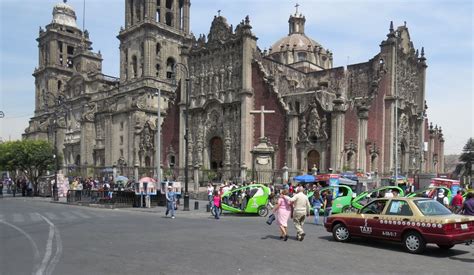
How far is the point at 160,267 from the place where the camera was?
8758mm

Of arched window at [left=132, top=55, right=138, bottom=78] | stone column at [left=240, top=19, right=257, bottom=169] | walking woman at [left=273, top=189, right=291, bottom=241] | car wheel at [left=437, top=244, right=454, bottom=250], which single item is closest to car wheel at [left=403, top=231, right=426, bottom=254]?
car wheel at [left=437, top=244, right=454, bottom=250]

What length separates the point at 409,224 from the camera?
10656 millimetres

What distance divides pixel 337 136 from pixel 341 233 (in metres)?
24.2

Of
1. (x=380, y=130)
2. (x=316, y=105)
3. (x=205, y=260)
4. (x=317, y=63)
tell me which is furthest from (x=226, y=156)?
(x=205, y=260)

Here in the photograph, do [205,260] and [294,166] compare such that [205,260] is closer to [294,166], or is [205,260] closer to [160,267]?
[160,267]

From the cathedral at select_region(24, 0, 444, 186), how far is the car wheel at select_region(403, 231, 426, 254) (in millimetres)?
16017

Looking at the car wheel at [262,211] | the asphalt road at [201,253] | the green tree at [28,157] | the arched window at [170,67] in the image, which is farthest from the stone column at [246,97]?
the asphalt road at [201,253]

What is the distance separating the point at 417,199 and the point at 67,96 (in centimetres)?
7324

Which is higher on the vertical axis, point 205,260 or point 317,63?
point 317,63

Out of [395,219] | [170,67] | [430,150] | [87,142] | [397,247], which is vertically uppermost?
[170,67]

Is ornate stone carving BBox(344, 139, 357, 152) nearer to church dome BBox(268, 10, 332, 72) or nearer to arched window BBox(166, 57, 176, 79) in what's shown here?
church dome BBox(268, 10, 332, 72)

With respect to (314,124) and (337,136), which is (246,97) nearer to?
(314,124)

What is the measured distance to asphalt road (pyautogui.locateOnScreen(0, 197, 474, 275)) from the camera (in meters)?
8.71

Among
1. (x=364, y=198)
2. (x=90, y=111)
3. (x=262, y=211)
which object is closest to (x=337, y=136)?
(x=364, y=198)
